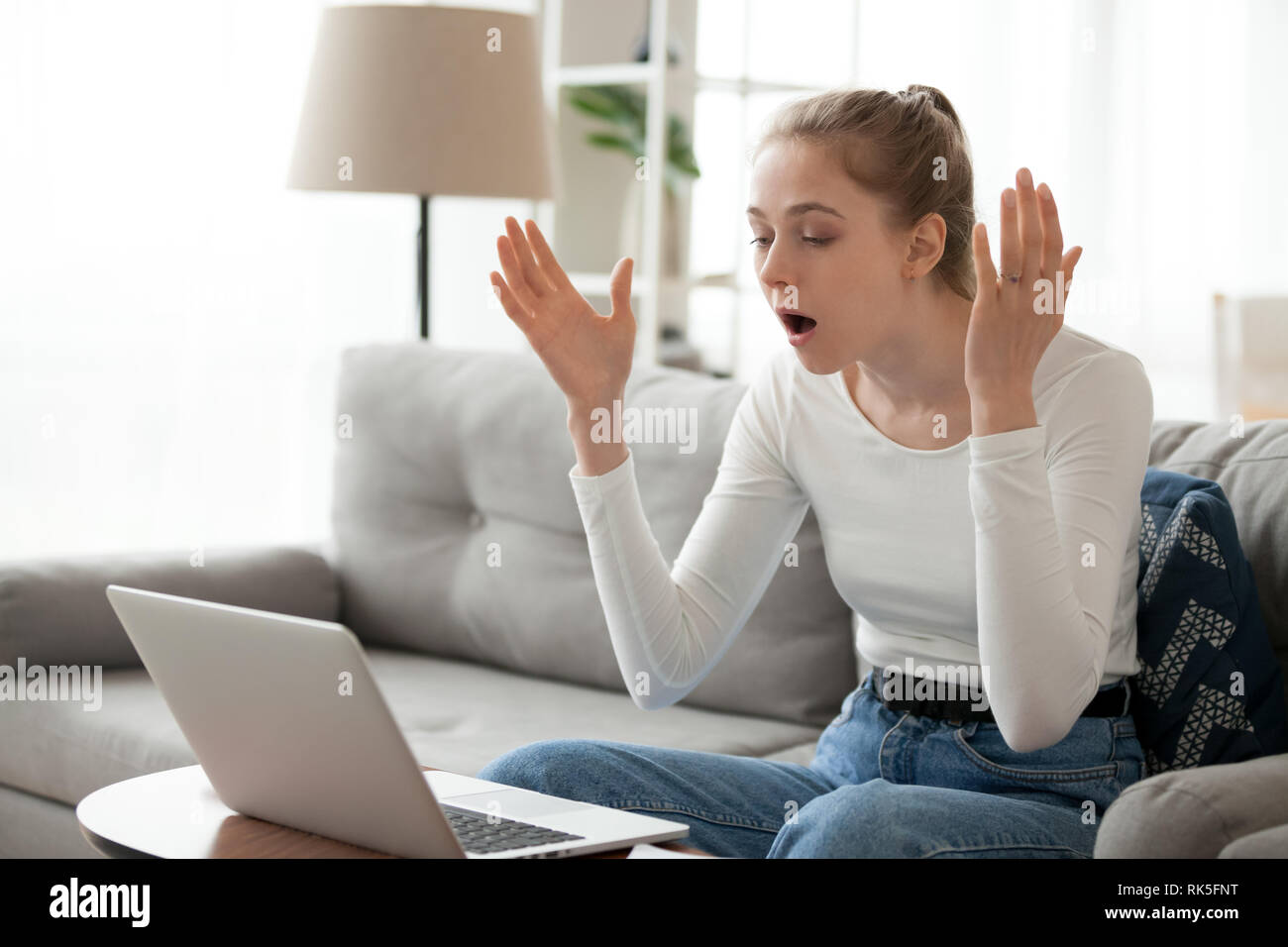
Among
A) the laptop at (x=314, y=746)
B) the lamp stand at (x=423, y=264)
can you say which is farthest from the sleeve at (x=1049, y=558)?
the lamp stand at (x=423, y=264)

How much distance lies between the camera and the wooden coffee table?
1.03m

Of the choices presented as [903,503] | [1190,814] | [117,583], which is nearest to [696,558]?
[903,503]

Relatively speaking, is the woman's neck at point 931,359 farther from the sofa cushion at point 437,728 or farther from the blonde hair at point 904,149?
the sofa cushion at point 437,728

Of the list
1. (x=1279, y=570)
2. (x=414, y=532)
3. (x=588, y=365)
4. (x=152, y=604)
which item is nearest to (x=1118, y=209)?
(x=414, y=532)

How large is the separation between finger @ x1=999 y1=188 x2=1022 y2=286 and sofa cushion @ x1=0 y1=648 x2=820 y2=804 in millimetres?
878

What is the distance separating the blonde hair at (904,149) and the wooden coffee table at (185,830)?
25.6 inches

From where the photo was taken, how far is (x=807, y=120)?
55.4 inches

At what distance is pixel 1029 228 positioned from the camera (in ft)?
3.78

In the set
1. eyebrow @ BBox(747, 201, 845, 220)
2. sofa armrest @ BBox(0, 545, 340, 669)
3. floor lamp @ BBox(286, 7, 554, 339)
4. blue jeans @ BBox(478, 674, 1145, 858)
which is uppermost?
floor lamp @ BBox(286, 7, 554, 339)

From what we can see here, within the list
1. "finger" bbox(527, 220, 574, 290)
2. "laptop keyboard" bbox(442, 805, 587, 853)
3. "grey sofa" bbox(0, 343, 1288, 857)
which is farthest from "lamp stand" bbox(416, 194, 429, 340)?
"laptop keyboard" bbox(442, 805, 587, 853)

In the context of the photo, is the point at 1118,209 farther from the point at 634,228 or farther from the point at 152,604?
the point at 152,604

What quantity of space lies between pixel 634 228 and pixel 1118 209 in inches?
73.3

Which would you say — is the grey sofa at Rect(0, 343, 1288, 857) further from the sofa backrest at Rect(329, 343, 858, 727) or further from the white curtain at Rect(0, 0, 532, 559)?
the white curtain at Rect(0, 0, 532, 559)
